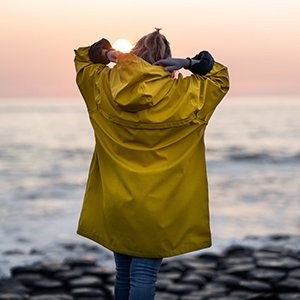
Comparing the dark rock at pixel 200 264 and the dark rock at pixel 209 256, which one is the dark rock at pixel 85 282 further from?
the dark rock at pixel 209 256

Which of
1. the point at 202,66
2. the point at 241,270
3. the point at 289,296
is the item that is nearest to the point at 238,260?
the point at 241,270

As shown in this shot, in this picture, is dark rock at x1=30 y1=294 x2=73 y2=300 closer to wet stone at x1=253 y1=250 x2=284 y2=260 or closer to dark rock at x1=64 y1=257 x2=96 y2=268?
dark rock at x1=64 y1=257 x2=96 y2=268

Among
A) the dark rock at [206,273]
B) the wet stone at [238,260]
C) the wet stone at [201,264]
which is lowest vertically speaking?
the dark rock at [206,273]

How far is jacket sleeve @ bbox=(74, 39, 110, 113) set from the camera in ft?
14.5

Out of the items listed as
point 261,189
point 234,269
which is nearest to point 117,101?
point 234,269

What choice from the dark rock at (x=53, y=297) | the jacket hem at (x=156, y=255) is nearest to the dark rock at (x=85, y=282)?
the dark rock at (x=53, y=297)

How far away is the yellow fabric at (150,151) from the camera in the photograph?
4.23m

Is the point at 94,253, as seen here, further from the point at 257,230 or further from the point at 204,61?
the point at 204,61

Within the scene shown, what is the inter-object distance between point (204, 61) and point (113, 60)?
498 mm

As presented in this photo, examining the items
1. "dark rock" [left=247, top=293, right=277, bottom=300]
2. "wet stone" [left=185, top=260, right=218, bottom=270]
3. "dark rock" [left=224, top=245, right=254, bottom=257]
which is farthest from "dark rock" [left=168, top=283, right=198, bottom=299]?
"dark rock" [left=224, top=245, right=254, bottom=257]

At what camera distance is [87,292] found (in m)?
7.42

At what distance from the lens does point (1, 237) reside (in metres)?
11.4

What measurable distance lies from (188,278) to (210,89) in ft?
13.0

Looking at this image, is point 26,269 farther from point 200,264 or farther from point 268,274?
point 268,274
